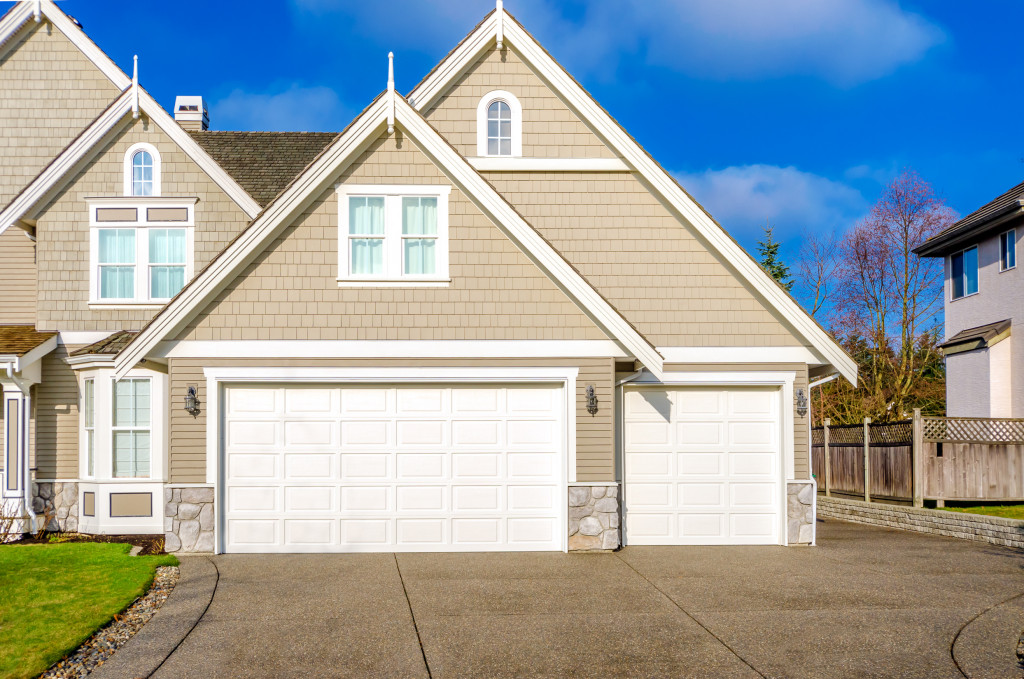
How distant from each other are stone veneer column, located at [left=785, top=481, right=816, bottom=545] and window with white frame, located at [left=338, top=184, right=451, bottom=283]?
19.6ft

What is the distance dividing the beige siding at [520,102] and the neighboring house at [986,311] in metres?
12.7

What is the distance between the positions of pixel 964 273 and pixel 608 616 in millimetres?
20164

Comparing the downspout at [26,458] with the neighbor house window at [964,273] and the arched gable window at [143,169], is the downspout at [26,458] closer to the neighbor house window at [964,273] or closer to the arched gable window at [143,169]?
the arched gable window at [143,169]

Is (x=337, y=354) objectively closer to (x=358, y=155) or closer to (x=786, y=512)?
(x=358, y=155)

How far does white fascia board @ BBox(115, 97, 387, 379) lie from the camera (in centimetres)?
1178

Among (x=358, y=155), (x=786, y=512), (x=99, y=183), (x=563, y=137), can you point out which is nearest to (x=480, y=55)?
(x=563, y=137)

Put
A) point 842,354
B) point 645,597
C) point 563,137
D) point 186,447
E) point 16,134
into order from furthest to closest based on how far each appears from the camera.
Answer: point 16,134 → point 563,137 → point 842,354 → point 186,447 → point 645,597

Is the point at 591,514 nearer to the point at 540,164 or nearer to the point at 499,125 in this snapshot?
the point at 540,164

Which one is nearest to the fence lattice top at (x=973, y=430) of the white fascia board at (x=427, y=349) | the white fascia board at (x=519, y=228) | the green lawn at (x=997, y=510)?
the green lawn at (x=997, y=510)

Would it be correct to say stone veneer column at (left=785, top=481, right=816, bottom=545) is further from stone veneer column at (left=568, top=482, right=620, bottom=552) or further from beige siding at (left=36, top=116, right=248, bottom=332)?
beige siding at (left=36, top=116, right=248, bottom=332)

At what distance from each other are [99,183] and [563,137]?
802 centimetres

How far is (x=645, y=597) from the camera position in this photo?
31.3 feet

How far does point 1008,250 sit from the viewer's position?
22.4m

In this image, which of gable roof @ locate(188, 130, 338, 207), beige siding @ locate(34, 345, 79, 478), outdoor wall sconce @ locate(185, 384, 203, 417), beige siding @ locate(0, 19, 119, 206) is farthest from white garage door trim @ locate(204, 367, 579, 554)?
beige siding @ locate(0, 19, 119, 206)
